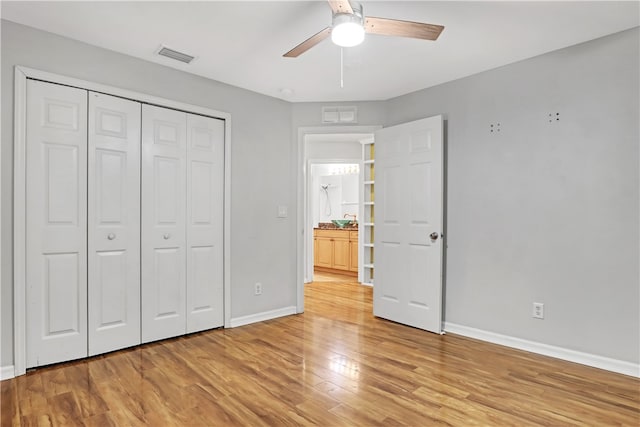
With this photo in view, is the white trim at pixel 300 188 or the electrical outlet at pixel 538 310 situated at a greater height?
the white trim at pixel 300 188

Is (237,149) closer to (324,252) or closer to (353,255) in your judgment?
(353,255)

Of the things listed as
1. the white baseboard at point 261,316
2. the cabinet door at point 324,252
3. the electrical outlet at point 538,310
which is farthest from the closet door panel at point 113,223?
the cabinet door at point 324,252

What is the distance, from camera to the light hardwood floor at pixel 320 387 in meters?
2.05

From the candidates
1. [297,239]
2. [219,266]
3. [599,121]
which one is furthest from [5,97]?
[599,121]

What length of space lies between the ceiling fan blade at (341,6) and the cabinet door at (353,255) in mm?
5060

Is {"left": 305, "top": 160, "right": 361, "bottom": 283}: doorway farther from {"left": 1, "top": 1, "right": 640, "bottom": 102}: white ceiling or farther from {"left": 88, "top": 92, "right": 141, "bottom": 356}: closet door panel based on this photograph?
{"left": 88, "top": 92, "right": 141, "bottom": 356}: closet door panel

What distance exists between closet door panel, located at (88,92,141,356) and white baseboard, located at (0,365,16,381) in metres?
0.47

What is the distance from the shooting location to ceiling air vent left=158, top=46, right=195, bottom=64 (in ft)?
9.65

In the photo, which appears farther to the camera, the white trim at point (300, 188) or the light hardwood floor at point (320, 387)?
the white trim at point (300, 188)

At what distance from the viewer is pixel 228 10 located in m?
2.36

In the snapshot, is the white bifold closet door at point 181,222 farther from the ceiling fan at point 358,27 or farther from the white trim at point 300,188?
the ceiling fan at point 358,27

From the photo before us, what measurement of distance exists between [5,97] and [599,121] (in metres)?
4.16

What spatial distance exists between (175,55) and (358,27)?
5.96 feet

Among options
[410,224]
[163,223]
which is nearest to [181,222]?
[163,223]
